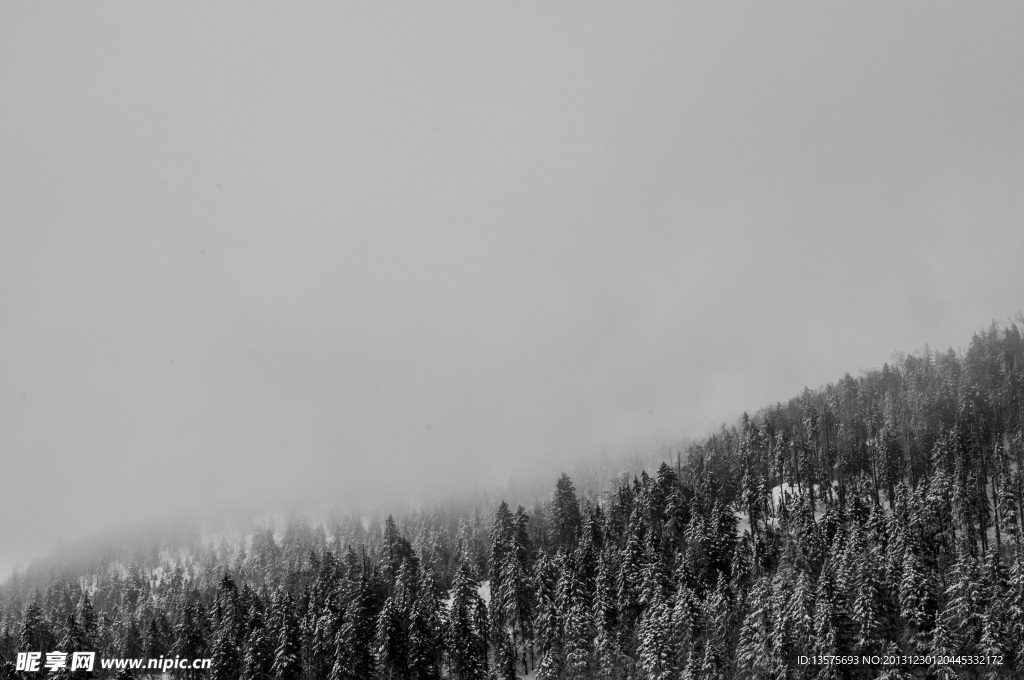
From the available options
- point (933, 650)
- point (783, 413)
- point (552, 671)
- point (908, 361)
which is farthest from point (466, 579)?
point (908, 361)

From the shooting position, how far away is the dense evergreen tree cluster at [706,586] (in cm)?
5922

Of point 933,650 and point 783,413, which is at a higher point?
point 783,413

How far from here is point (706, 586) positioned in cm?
7856

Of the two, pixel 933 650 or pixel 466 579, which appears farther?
pixel 466 579

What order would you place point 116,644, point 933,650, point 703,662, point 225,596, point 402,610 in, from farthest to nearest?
point 116,644, point 225,596, point 402,610, point 703,662, point 933,650

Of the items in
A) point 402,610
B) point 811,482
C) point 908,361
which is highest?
point 908,361

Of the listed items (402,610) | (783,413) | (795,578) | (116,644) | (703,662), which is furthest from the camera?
(783,413)

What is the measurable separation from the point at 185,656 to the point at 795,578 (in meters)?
74.3

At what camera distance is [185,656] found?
81.1 m

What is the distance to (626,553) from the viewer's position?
81.0 meters

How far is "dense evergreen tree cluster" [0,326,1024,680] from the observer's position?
59.2m

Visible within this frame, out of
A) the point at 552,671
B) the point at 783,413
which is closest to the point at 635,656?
the point at 552,671

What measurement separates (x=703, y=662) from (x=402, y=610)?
118 ft

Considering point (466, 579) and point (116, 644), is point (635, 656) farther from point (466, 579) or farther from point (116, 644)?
point (116, 644)
